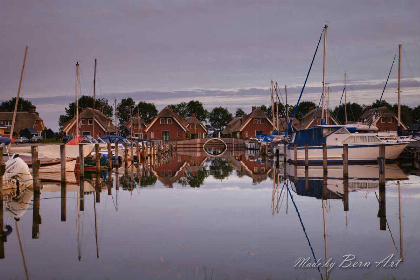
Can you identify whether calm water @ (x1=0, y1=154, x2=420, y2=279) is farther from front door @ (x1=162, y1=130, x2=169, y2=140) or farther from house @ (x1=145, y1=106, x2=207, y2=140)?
front door @ (x1=162, y1=130, x2=169, y2=140)

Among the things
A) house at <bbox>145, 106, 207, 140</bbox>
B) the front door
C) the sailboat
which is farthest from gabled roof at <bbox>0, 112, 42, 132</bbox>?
the sailboat

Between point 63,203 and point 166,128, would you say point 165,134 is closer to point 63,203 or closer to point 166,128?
point 166,128

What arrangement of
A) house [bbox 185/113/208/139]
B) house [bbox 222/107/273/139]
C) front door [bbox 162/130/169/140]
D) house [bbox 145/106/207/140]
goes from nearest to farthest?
house [bbox 145/106/207/140]
front door [bbox 162/130/169/140]
house [bbox 222/107/273/139]
house [bbox 185/113/208/139]

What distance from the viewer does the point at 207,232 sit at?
1648 cm

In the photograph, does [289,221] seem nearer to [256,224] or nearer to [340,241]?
[256,224]

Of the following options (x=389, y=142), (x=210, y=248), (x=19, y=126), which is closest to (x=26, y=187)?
(x=210, y=248)

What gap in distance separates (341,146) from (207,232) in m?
31.3

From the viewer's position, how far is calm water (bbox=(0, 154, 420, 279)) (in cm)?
1220

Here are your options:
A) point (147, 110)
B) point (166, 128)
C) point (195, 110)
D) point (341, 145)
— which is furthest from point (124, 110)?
point (341, 145)

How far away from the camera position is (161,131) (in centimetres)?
11494

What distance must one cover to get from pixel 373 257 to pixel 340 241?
1.92 metres

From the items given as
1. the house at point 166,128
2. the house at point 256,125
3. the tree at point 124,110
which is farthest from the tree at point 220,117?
the house at point 166,128

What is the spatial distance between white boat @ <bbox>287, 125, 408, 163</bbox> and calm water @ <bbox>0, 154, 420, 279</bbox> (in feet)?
52.7

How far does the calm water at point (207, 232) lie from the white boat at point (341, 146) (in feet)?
52.7
